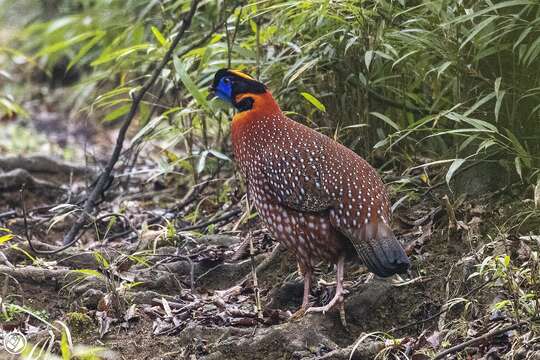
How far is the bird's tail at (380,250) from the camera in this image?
4.30 metres

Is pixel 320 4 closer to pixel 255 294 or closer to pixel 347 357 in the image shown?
pixel 255 294

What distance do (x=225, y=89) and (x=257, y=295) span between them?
1145 millimetres

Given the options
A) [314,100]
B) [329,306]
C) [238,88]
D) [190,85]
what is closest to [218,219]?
[190,85]

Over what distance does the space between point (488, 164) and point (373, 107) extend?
85 centimetres

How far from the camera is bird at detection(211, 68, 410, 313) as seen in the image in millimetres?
4473

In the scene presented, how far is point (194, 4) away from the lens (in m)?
5.87

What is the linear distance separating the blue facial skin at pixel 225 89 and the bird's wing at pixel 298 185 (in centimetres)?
57

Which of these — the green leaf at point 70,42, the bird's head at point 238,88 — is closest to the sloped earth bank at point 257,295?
the bird's head at point 238,88

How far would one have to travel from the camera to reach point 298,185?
15.2ft

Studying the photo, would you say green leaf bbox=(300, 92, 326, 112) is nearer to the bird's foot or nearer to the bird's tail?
the bird's tail

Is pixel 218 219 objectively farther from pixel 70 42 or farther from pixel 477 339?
pixel 477 339

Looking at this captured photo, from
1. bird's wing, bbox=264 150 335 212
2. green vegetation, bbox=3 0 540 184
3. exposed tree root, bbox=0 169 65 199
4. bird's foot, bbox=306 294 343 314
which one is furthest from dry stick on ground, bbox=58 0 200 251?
bird's foot, bbox=306 294 343 314

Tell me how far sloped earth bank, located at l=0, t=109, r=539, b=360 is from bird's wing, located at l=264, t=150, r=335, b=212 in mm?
460

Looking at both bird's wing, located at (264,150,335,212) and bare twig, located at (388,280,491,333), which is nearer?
bare twig, located at (388,280,491,333)
